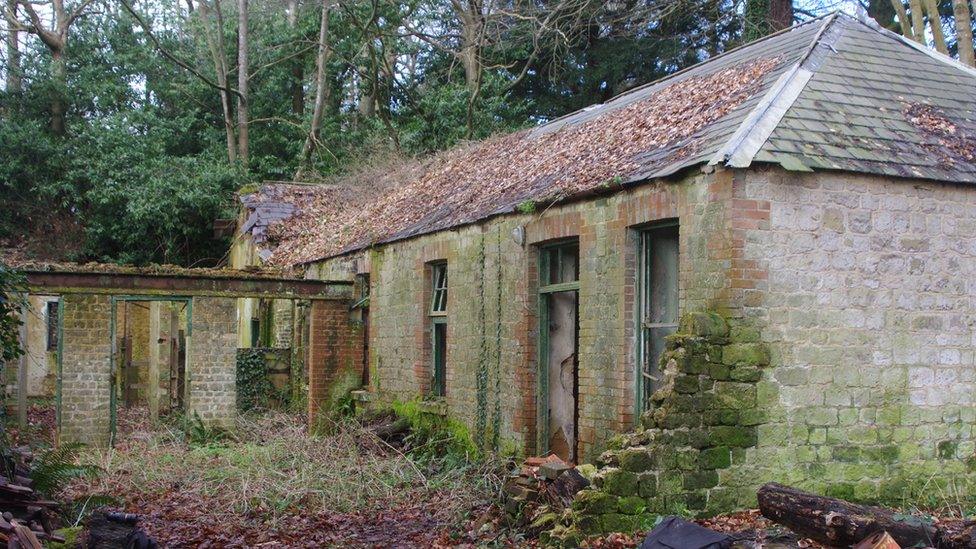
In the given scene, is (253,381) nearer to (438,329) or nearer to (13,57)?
(438,329)

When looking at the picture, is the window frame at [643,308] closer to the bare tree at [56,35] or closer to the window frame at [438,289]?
the window frame at [438,289]

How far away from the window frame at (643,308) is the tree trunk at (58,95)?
25.2 metres

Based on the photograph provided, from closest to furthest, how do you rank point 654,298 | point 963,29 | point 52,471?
point 52,471 < point 654,298 < point 963,29

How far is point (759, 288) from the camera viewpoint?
9.50m

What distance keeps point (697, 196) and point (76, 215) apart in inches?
998

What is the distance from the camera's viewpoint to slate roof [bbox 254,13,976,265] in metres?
9.95

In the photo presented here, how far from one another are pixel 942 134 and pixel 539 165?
18.4 ft

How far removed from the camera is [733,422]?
368 inches

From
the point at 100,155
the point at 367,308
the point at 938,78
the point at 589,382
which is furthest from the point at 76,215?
the point at 938,78

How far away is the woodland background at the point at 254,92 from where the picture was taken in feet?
91.1

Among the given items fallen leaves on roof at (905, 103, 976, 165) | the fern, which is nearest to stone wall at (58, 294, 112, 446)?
the fern

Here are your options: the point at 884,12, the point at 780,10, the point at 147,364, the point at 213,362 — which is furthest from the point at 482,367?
the point at 884,12

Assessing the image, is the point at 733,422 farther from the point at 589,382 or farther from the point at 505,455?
the point at 505,455

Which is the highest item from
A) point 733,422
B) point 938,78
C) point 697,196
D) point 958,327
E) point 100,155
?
point 100,155
